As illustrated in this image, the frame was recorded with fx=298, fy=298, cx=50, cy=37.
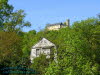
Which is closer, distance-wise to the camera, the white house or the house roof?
the white house

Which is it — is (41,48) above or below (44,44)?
below

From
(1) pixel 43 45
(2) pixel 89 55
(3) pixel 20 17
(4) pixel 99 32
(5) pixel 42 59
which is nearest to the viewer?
(2) pixel 89 55

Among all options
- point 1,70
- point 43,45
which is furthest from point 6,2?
point 1,70

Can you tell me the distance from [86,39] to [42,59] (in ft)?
29.0

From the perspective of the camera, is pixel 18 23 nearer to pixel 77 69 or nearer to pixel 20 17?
pixel 20 17

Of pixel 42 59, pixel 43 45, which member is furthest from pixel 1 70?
pixel 43 45

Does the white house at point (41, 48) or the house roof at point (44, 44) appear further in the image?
the house roof at point (44, 44)

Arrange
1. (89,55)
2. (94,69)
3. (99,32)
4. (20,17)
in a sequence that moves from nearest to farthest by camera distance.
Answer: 1. (94,69)
2. (89,55)
3. (99,32)
4. (20,17)

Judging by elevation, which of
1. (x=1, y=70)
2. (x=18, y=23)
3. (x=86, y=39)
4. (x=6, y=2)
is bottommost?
(x=1, y=70)

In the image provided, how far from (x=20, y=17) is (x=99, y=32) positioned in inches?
850

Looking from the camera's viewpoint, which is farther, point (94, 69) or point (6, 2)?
point (6, 2)

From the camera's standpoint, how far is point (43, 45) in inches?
1462

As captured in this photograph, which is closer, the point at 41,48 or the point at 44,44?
the point at 44,44

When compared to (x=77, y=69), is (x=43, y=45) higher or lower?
higher
